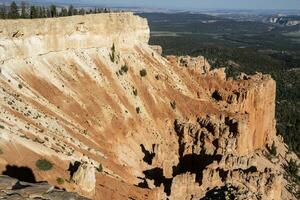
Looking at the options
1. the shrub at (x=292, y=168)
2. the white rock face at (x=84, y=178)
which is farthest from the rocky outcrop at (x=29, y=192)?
the shrub at (x=292, y=168)

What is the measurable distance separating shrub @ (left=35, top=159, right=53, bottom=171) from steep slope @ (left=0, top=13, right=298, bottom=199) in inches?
13.2

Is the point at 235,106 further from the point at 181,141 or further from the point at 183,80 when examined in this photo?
the point at 181,141

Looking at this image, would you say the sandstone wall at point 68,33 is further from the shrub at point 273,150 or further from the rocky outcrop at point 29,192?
the rocky outcrop at point 29,192

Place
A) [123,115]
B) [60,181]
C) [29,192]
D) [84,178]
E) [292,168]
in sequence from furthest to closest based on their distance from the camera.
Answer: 1. [292,168]
2. [123,115]
3. [84,178]
4. [60,181]
5. [29,192]

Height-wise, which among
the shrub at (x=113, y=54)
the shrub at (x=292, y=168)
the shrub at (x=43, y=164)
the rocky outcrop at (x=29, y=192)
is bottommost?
the shrub at (x=292, y=168)

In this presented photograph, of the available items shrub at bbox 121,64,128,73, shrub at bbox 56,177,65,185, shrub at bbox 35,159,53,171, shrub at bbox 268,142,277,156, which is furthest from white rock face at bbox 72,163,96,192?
shrub at bbox 268,142,277,156

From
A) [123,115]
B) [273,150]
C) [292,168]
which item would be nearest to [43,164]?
[123,115]

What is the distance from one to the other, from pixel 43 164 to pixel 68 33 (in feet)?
104

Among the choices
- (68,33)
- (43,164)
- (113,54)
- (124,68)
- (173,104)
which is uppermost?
(68,33)

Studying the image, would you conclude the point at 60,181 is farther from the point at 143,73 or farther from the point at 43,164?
the point at 143,73

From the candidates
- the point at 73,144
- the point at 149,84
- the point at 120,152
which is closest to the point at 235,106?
the point at 149,84

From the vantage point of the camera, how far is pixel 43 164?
43219mm

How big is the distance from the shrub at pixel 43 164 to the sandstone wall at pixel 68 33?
838 inches

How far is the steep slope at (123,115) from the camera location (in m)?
47.8
